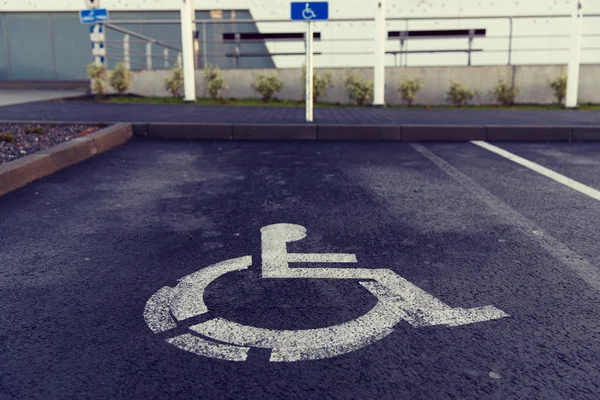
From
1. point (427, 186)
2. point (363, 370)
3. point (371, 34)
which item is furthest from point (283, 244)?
point (371, 34)

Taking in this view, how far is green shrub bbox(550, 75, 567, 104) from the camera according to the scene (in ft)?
48.7

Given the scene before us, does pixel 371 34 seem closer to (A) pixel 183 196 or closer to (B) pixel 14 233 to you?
(A) pixel 183 196

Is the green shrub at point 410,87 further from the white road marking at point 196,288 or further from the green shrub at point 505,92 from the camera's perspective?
the white road marking at point 196,288

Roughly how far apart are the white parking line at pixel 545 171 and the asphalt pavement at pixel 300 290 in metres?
0.14

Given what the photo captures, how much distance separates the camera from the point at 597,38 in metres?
18.5

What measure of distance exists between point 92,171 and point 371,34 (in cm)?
1354

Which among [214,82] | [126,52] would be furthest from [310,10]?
[126,52]

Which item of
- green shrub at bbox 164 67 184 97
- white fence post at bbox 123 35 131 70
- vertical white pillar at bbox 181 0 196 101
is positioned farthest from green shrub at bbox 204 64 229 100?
white fence post at bbox 123 35 131 70

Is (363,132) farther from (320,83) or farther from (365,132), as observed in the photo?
(320,83)

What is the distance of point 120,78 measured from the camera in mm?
15500

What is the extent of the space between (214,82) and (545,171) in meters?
10.0

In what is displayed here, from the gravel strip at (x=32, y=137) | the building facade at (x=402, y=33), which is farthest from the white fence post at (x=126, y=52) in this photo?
the gravel strip at (x=32, y=137)

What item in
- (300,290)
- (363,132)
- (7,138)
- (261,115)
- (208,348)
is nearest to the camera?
(208,348)

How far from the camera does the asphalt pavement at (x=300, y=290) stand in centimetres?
228
